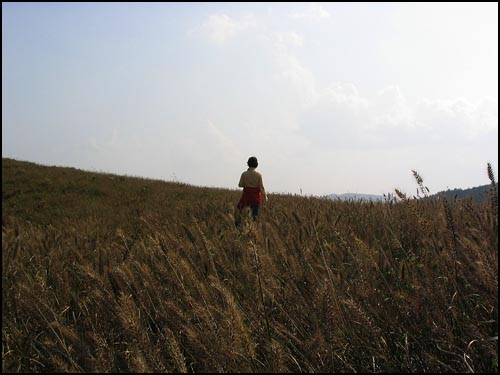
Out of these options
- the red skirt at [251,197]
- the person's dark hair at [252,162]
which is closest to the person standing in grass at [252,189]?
the red skirt at [251,197]

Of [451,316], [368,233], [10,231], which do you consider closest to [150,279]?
[451,316]

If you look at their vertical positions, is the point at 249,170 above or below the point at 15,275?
above

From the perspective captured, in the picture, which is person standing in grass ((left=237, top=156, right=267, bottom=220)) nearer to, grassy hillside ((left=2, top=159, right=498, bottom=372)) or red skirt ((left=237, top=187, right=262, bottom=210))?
red skirt ((left=237, top=187, right=262, bottom=210))

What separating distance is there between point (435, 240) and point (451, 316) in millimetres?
513

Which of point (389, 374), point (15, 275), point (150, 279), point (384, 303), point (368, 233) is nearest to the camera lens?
point (389, 374)

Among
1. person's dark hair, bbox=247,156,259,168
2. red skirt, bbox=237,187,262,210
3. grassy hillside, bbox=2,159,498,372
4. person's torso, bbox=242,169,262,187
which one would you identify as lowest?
grassy hillside, bbox=2,159,498,372

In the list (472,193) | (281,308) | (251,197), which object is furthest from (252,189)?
(281,308)

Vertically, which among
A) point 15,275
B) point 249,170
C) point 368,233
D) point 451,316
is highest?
point 249,170

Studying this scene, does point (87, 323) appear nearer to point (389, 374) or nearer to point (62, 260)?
point (389, 374)

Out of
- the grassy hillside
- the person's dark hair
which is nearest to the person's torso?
Answer: the person's dark hair

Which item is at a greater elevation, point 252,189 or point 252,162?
point 252,162

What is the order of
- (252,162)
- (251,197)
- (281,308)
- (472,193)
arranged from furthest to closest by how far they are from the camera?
(252,162)
(251,197)
(472,193)
(281,308)

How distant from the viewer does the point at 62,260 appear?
4090 millimetres

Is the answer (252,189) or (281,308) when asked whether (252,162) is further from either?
(281,308)
